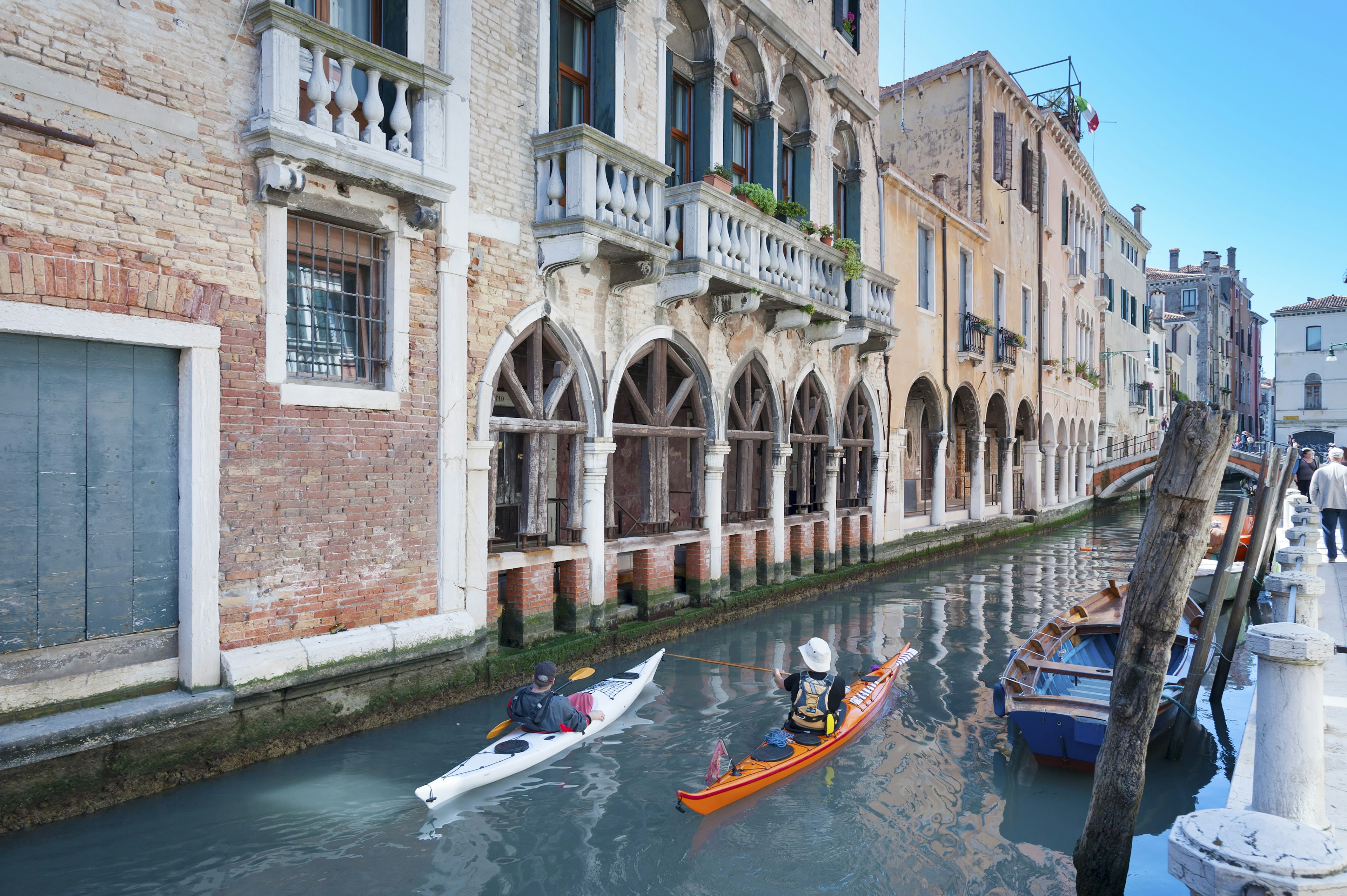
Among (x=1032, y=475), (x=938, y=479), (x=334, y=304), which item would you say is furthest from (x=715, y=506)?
(x=1032, y=475)

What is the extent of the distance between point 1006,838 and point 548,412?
17.8 feet

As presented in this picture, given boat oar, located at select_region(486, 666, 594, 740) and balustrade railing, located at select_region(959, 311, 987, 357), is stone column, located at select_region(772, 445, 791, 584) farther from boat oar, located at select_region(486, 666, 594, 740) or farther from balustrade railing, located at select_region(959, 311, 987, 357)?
balustrade railing, located at select_region(959, 311, 987, 357)

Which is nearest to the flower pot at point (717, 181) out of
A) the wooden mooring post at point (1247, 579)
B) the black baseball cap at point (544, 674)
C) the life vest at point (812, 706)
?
the life vest at point (812, 706)

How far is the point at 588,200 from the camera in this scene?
8375 mm

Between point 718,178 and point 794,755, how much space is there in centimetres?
696

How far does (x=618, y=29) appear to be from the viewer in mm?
9578

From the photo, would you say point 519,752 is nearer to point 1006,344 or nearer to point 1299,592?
point 1299,592

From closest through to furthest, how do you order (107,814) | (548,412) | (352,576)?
(107,814) → (352,576) → (548,412)

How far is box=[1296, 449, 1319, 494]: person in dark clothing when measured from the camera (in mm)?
19922

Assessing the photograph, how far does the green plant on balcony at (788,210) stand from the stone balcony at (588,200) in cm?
304

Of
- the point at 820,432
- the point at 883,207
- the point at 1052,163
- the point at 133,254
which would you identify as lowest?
the point at 820,432

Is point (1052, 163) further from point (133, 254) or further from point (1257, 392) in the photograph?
point (1257, 392)

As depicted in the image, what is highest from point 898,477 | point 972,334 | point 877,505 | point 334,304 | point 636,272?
point 972,334

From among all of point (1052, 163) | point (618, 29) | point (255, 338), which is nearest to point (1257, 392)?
point (1052, 163)
